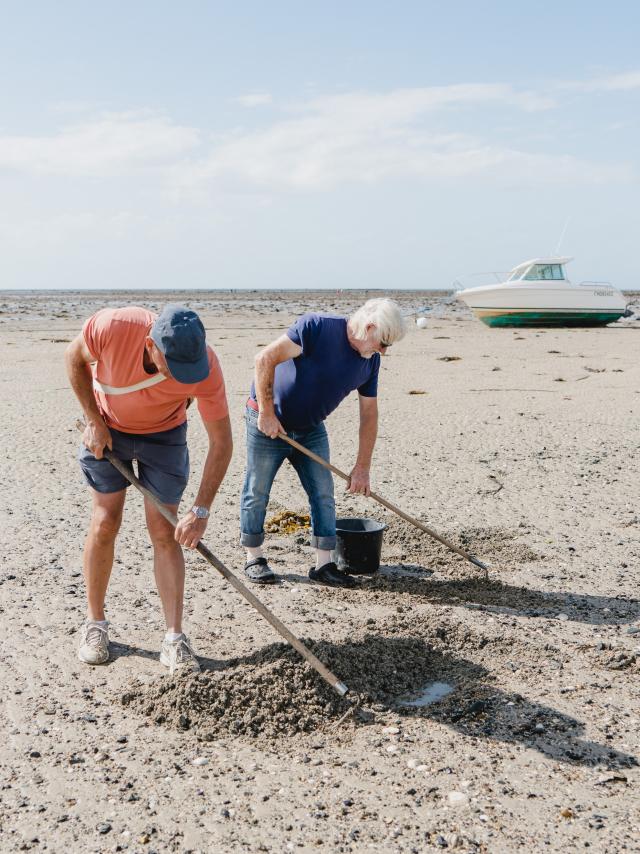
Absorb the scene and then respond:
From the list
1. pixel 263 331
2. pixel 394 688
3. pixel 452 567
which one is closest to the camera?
pixel 394 688

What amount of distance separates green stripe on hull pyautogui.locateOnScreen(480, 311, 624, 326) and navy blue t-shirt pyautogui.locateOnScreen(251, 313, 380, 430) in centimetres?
1851

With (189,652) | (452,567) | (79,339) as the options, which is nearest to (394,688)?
(189,652)

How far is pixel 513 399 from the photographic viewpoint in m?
10.3

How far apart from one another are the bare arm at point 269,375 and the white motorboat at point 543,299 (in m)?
18.3

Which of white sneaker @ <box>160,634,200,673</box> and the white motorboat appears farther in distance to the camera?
the white motorboat

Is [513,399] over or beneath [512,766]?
over

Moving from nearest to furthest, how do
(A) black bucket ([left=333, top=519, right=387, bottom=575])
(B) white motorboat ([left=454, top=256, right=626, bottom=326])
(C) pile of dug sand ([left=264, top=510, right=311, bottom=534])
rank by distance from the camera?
(A) black bucket ([left=333, top=519, right=387, bottom=575])
(C) pile of dug sand ([left=264, top=510, right=311, bottom=534])
(B) white motorboat ([left=454, top=256, right=626, bottom=326])

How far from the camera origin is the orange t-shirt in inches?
127

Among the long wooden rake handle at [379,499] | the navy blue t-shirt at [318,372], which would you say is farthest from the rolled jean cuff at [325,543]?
the navy blue t-shirt at [318,372]

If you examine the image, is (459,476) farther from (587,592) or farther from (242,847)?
(242,847)

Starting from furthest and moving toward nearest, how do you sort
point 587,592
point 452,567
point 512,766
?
point 452,567 → point 587,592 → point 512,766

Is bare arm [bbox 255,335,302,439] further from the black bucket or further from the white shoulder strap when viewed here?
the white shoulder strap

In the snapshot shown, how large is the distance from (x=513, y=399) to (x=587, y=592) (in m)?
5.76

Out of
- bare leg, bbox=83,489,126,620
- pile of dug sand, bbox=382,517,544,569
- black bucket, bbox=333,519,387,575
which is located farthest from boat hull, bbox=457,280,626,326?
bare leg, bbox=83,489,126,620
